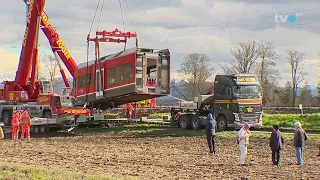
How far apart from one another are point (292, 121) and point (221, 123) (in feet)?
21.2

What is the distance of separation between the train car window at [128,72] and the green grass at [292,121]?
10.8 meters

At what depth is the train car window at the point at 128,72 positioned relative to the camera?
84.7 feet

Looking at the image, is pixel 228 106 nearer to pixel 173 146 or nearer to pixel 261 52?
pixel 173 146

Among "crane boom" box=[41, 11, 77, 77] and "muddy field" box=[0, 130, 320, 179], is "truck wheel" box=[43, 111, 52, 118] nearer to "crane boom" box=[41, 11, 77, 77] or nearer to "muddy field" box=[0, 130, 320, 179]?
"crane boom" box=[41, 11, 77, 77]

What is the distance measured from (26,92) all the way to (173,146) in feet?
49.2

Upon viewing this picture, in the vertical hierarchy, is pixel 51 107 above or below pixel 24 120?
above

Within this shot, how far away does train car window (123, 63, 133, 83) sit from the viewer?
25812mm

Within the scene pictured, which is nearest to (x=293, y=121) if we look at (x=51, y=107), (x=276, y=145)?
(x=51, y=107)

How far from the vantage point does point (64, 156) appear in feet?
60.6

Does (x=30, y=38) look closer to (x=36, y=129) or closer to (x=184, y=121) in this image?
(x=36, y=129)

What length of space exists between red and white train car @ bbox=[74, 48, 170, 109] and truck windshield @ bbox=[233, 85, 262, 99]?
13.4 ft

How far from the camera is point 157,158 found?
58.7ft

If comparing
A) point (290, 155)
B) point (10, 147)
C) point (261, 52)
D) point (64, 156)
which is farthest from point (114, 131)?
point (261, 52)

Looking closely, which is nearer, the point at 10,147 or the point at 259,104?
the point at 10,147
